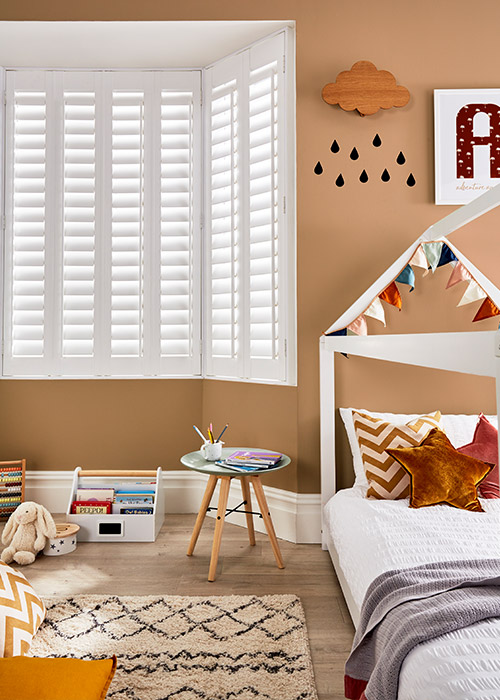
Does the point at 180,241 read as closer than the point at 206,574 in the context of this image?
A: No

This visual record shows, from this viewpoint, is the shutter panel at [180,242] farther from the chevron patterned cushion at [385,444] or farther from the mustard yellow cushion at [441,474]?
the mustard yellow cushion at [441,474]

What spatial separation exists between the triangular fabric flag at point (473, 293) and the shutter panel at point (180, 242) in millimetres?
1456

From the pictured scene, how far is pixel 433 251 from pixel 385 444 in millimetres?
951

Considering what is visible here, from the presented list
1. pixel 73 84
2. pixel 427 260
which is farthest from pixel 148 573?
pixel 73 84

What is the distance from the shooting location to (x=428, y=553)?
1484 mm

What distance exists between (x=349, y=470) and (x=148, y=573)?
1056mm

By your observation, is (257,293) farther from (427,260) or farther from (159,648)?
(159,648)

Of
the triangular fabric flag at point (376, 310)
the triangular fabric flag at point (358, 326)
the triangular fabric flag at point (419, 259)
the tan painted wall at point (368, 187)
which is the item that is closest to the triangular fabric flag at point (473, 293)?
the tan painted wall at point (368, 187)

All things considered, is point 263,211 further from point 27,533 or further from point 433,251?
point 27,533

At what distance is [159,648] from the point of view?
5.39 feet

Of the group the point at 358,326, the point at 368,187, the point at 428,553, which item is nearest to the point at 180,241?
the point at 368,187

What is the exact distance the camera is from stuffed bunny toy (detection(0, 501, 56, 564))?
231 cm

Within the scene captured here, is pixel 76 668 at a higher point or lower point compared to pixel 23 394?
lower

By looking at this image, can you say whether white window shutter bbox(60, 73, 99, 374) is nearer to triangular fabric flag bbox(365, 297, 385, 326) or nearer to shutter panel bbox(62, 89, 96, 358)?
shutter panel bbox(62, 89, 96, 358)
